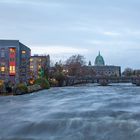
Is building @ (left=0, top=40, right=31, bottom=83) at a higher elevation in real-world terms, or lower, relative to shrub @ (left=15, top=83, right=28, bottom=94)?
higher

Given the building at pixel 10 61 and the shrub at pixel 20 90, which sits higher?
the building at pixel 10 61

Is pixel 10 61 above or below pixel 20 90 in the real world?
above

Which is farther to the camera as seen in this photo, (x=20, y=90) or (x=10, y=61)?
(x=10, y=61)

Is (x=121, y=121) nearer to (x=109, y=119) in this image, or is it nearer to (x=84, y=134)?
(x=109, y=119)

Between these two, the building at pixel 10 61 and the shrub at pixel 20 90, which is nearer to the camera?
the shrub at pixel 20 90

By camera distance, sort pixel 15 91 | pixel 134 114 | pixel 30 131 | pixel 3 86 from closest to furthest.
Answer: pixel 30 131
pixel 134 114
pixel 15 91
pixel 3 86

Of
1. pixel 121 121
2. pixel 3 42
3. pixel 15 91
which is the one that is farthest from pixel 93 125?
pixel 3 42

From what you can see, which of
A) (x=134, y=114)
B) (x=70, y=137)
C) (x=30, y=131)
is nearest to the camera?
(x=70, y=137)

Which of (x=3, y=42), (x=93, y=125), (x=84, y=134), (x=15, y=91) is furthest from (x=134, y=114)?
(x=3, y=42)

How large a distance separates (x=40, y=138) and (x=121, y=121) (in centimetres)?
722

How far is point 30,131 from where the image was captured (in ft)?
89.9

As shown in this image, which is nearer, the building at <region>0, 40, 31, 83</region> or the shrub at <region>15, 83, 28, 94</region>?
the shrub at <region>15, 83, 28, 94</region>

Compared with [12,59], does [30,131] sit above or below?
below

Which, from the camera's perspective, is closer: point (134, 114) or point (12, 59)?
point (134, 114)
